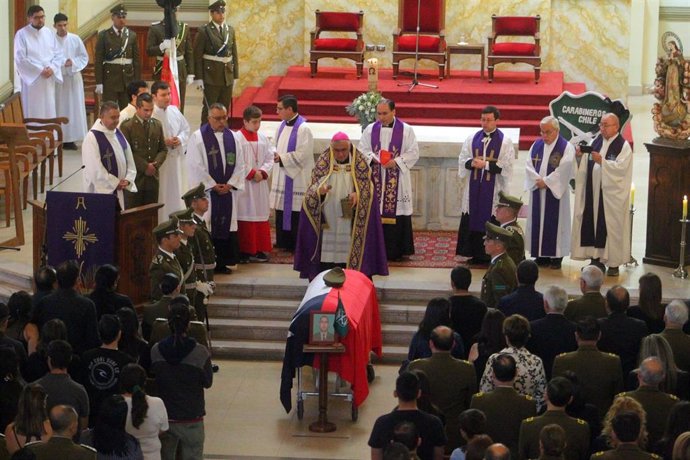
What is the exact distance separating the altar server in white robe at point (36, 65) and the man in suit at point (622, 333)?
401 inches

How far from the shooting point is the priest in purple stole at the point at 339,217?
1302 centimetres

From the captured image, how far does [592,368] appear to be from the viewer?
30.6 ft

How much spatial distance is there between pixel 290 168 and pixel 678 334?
5.57 m

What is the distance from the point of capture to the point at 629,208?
13852 mm

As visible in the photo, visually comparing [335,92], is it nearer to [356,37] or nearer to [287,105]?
[356,37]

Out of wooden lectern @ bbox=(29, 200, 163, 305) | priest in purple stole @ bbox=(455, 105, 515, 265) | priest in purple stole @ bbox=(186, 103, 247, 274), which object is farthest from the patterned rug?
wooden lectern @ bbox=(29, 200, 163, 305)

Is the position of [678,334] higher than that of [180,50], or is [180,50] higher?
[180,50]

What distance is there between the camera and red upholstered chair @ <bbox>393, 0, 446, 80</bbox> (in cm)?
2083

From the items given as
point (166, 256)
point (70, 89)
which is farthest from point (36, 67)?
point (166, 256)

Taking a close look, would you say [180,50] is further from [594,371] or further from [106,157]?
[594,371]

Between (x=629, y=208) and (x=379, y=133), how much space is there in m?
2.49

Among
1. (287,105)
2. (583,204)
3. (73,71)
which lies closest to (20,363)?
(287,105)

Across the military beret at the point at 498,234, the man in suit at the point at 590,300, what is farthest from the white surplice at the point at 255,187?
the man in suit at the point at 590,300

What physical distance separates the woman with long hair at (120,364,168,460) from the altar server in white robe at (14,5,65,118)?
33.8 feet
